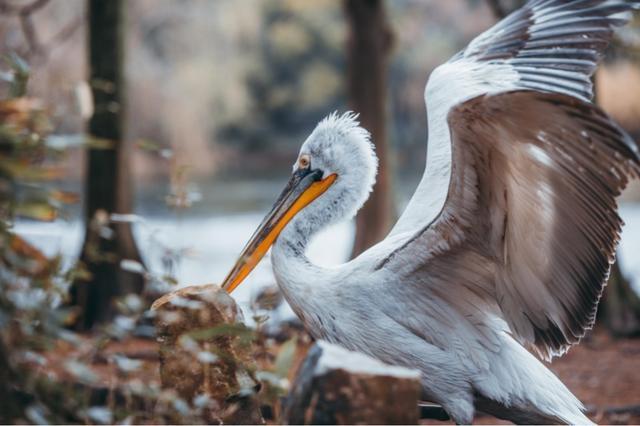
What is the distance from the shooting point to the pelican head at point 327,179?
4.00 m

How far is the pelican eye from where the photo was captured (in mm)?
4070

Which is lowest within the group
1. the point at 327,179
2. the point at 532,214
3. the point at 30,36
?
the point at 30,36

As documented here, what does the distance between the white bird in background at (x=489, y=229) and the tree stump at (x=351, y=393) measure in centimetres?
109

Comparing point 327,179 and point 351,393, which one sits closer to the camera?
point 351,393

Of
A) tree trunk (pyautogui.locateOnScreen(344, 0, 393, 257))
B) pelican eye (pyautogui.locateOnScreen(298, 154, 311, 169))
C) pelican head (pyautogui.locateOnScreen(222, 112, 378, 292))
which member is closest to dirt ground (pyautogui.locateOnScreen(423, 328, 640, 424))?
pelican head (pyautogui.locateOnScreen(222, 112, 378, 292))

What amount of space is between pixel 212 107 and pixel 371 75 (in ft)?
46.5

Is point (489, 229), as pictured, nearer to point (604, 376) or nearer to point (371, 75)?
point (604, 376)

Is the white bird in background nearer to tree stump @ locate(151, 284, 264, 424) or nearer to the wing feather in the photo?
the wing feather

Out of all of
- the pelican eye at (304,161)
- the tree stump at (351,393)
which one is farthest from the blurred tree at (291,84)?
the tree stump at (351,393)

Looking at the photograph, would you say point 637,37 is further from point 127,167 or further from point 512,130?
point 512,130

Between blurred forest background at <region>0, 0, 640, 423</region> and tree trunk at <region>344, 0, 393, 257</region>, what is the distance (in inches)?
0.5

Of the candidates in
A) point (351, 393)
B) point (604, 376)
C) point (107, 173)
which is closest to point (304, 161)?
point (351, 393)

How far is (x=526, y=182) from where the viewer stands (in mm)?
3297

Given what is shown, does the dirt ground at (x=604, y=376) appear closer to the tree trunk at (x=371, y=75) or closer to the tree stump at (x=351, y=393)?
the tree trunk at (x=371, y=75)
